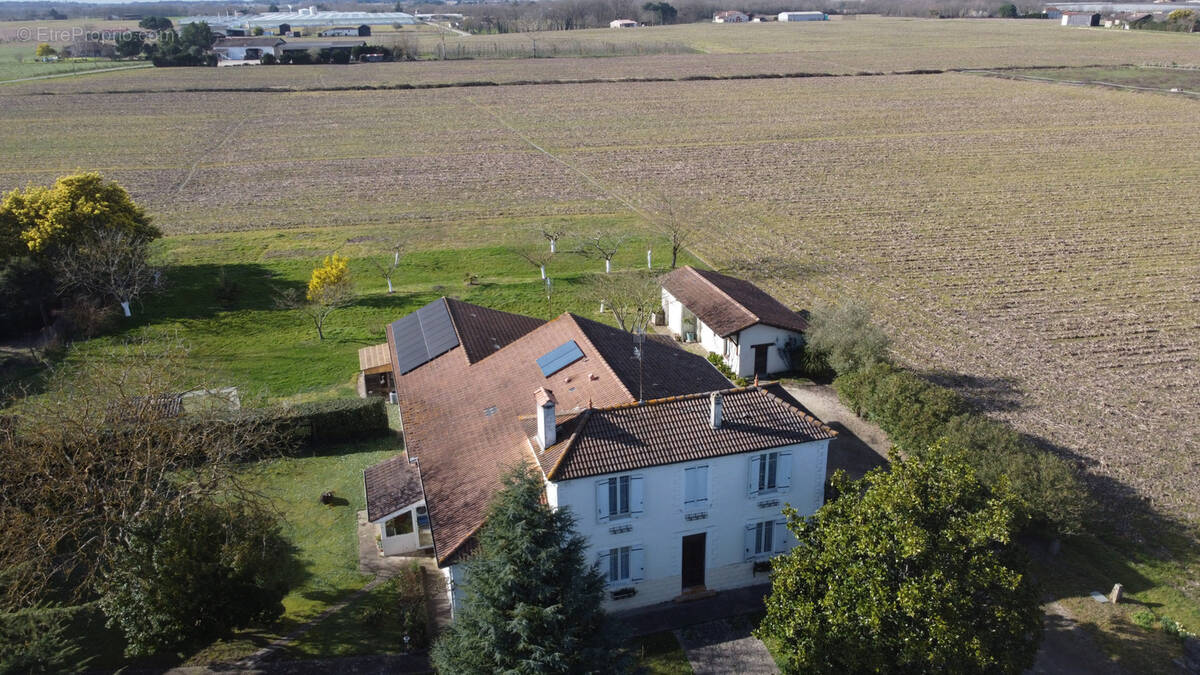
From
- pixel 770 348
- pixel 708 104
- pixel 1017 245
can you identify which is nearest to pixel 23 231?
pixel 770 348

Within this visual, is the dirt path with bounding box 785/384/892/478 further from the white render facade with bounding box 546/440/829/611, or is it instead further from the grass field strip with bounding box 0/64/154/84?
the grass field strip with bounding box 0/64/154/84

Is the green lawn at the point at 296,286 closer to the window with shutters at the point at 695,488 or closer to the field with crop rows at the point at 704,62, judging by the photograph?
the window with shutters at the point at 695,488

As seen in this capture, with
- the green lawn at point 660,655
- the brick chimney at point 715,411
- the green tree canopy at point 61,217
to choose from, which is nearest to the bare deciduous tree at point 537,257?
the green tree canopy at point 61,217

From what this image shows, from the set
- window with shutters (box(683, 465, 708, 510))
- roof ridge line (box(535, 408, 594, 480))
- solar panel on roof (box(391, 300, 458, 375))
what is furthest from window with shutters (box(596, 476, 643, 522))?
solar panel on roof (box(391, 300, 458, 375))

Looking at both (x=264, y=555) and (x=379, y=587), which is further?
(x=379, y=587)

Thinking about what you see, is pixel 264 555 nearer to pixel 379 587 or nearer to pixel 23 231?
pixel 379 587

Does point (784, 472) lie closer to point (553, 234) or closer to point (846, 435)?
point (846, 435)
